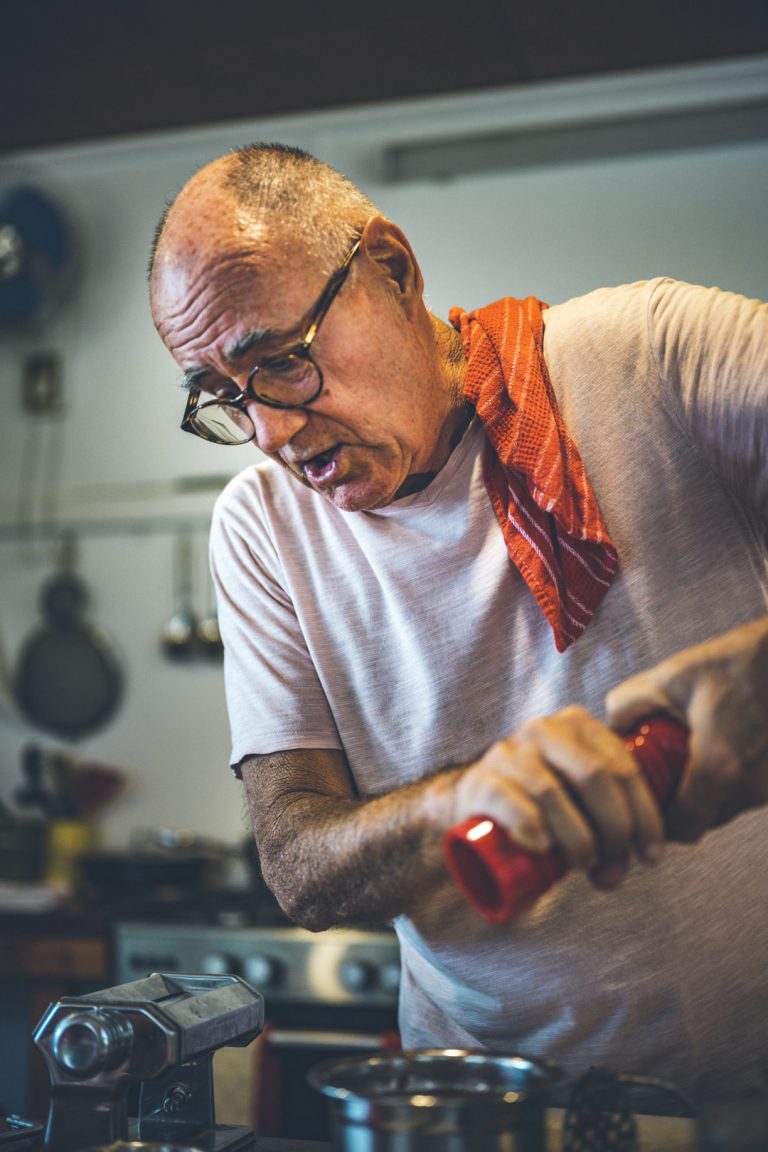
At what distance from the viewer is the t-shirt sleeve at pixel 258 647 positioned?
124 cm

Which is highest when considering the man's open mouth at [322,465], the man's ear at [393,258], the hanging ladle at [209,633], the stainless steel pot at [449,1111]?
the hanging ladle at [209,633]

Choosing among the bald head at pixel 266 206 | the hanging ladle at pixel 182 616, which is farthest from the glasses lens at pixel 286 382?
the hanging ladle at pixel 182 616

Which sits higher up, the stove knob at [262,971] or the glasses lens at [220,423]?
the glasses lens at [220,423]

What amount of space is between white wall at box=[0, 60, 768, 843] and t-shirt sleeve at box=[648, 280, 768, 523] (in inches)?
69.6

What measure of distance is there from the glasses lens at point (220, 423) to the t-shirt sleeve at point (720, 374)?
422 millimetres

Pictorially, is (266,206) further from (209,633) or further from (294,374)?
(209,633)

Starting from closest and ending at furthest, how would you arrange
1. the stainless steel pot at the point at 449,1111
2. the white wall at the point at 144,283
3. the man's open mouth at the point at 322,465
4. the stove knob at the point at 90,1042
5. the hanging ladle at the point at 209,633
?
1. the stainless steel pot at the point at 449,1111
2. the stove knob at the point at 90,1042
3. the man's open mouth at the point at 322,465
4. the white wall at the point at 144,283
5. the hanging ladle at the point at 209,633

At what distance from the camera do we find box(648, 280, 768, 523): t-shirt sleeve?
3.49 ft

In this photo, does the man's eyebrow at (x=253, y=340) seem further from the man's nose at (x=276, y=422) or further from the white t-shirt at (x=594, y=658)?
the white t-shirt at (x=594, y=658)

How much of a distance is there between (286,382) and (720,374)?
410 millimetres

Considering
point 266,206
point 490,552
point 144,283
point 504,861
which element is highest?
point 144,283

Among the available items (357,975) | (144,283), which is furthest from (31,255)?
(357,975)

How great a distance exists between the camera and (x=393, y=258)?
123 centimetres

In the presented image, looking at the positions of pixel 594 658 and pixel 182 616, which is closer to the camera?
pixel 594 658
